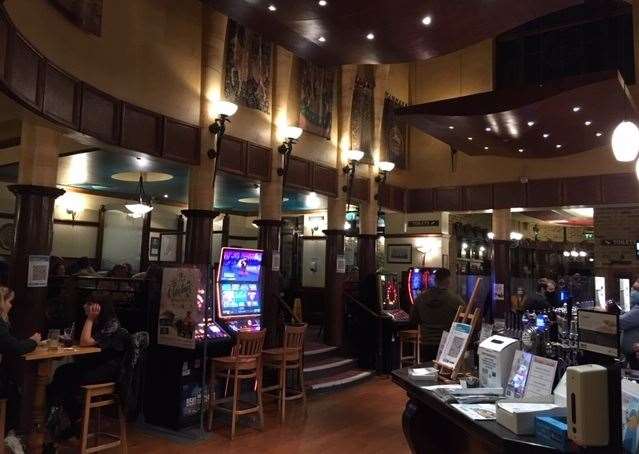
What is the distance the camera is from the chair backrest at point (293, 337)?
622 centimetres

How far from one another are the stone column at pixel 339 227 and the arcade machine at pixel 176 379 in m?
3.65

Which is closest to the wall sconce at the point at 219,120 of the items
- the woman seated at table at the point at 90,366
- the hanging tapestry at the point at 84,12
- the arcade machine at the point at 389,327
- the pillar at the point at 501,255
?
the hanging tapestry at the point at 84,12

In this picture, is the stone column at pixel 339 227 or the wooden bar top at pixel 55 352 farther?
the stone column at pixel 339 227

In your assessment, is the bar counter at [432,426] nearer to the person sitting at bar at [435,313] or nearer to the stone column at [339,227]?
the person sitting at bar at [435,313]

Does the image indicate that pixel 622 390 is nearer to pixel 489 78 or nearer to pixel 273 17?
pixel 273 17

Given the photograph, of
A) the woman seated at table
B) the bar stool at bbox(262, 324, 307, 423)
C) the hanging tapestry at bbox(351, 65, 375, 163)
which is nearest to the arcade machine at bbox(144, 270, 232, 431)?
the bar stool at bbox(262, 324, 307, 423)

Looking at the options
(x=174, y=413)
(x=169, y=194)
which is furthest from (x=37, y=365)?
(x=169, y=194)

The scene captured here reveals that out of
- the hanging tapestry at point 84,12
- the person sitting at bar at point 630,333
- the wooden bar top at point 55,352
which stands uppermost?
the hanging tapestry at point 84,12

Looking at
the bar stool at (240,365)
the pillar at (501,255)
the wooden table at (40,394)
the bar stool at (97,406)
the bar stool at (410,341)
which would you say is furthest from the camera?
the pillar at (501,255)

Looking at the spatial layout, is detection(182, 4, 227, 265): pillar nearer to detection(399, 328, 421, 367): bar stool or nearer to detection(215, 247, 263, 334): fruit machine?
detection(215, 247, 263, 334): fruit machine

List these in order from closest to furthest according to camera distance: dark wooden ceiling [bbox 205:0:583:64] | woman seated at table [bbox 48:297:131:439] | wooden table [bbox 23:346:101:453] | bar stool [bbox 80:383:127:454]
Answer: wooden table [bbox 23:346:101:453] → bar stool [bbox 80:383:127:454] → woman seated at table [bbox 48:297:131:439] → dark wooden ceiling [bbox 205:0:583:64]

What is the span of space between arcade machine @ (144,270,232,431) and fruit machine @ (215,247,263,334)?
42cm

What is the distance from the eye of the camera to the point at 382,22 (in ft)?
20.7

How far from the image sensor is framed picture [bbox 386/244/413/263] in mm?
12586
